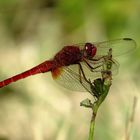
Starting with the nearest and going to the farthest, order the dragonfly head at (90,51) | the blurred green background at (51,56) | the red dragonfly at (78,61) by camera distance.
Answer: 1. the red dragonfly at (78,61)
2. the dragonfly head at (90,51)
3. the blurred green background at (51,56)

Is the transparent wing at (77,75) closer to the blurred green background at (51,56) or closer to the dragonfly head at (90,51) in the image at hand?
the dragonfly head at (90,51)

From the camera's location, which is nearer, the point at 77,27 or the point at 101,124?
the point at 101,124

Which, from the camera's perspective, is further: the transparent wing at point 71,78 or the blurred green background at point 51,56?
the blurred green background at point 51,56

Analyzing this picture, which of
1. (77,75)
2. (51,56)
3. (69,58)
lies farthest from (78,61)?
(51,56)

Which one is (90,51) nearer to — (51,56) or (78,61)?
(78,61)

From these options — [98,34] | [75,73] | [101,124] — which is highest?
[98,34]

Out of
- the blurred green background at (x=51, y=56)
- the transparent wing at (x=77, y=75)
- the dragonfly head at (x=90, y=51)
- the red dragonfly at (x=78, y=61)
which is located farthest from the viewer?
→ the blurred green background at (x=51, y=56)

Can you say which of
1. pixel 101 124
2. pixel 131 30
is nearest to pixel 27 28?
pixel 131 30

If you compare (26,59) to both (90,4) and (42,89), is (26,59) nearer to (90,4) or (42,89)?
(42,89)

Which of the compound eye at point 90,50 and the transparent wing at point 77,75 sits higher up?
the compound eye at point 90,50

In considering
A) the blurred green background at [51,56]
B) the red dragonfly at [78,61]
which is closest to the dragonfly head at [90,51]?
the red dragonfly at [78,61]
